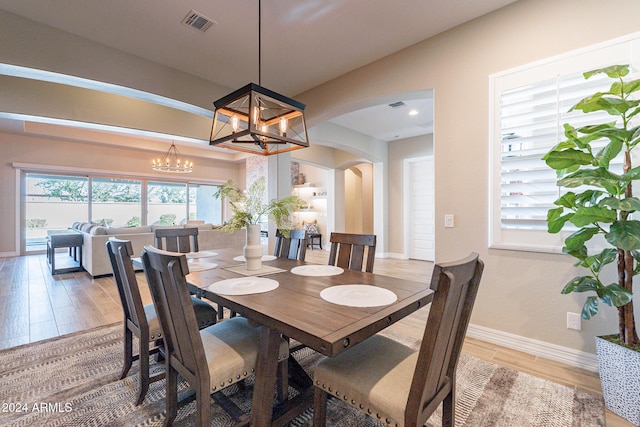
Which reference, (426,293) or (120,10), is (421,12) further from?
(120,10)

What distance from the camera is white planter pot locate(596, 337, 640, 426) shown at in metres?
1.52

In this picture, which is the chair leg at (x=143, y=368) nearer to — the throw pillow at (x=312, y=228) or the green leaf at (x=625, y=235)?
the green leaf at (x=625, y=235)

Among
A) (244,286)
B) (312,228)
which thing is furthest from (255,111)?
(312,228)

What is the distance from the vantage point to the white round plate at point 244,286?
1.54 meters

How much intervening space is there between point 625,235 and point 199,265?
9.07 feet

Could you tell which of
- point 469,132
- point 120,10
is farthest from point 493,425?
point 120,10

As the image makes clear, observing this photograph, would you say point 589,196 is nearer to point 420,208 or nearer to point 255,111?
point 255,111

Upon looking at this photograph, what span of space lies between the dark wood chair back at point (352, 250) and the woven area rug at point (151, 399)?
0.81m

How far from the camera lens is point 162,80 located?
11.0 feet

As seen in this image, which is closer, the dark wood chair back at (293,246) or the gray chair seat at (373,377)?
the gray chair seat at (373,377)

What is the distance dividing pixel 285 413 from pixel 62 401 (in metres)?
1.45

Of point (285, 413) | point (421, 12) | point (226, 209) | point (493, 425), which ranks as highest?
point (421, 12)

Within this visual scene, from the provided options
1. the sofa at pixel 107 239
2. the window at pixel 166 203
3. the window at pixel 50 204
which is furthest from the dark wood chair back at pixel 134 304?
the window at pixel 166 203

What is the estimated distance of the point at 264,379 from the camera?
1283 mm
